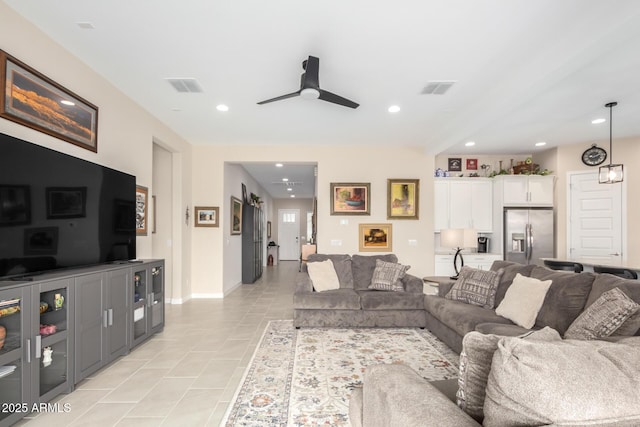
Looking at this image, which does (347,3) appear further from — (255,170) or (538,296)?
(255,170)

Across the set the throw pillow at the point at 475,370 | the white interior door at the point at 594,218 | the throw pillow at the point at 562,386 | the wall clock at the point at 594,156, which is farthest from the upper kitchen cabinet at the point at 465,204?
the throw pillow at the point at 562,386

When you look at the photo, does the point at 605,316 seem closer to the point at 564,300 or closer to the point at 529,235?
the point at 564,300

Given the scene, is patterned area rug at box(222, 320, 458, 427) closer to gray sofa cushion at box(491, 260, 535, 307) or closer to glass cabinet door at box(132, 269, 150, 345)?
gray sofa cushion at box(491, 260, 535, 307)

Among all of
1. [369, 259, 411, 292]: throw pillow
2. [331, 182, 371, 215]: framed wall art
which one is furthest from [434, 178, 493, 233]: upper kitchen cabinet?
[369, 259, 411, 292]: throw pillow

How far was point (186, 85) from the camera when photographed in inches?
134

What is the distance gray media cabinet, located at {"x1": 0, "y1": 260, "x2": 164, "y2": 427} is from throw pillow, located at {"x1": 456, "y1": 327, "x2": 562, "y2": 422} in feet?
8.18

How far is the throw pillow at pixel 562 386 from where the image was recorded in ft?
2.27

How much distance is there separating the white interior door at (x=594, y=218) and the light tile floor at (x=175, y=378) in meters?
5.52

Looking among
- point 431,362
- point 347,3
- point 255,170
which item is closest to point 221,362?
point 431,362

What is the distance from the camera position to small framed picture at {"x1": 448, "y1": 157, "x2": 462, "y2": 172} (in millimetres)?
6414

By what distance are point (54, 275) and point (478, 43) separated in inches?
151

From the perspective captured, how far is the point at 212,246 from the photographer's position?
568 centimetres

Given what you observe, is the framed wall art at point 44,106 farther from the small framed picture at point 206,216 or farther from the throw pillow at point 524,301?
the throw pillow at point 524,301

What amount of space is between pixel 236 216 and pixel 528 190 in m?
5.94
